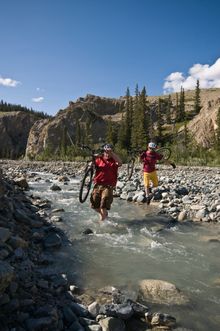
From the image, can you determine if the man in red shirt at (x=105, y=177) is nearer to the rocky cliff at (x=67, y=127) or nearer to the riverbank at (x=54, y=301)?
the riverbank at (x=54, y=301)

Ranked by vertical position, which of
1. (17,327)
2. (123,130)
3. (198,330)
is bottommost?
(198,330)

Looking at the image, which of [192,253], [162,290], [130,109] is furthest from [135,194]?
[130,109]

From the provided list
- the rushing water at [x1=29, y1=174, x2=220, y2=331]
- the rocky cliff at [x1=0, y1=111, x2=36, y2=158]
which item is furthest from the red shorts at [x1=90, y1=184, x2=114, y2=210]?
the rocky cliff at [x1=0, y1=111, x2=36, y2=158]

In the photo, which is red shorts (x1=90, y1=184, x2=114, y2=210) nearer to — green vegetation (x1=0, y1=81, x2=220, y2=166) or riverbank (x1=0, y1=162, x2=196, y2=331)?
riverbank (x1=0, y1=162, x2=196, y2=331)

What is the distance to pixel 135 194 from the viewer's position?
61.5ft

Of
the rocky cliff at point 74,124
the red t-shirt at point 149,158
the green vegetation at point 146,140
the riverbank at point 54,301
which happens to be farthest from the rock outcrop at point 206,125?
the riverbank at point 54,301

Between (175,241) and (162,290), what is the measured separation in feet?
13.5

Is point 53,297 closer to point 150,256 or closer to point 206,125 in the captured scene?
point 150,256

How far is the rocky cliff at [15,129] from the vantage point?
187000 millimetres

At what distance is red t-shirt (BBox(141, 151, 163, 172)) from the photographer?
15.1 meters

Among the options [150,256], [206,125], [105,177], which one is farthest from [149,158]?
[206,125]

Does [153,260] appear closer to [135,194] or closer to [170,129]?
[135,194]

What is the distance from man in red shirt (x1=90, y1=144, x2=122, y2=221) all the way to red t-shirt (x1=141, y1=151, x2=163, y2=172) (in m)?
3.89

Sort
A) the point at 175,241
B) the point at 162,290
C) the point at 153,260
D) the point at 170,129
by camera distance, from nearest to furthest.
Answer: the point at 162,290, the point at 153,260, the point at 175,241, the point at 170,129
